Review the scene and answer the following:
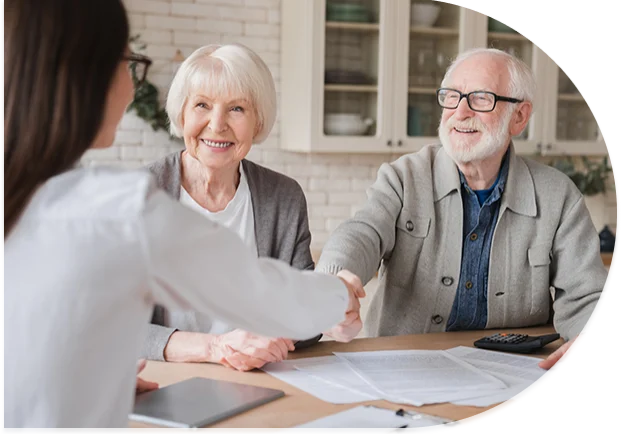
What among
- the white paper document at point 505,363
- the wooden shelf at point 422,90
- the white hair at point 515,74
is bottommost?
the white paper document at point 505,363

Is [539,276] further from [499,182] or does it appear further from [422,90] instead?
[422,90]

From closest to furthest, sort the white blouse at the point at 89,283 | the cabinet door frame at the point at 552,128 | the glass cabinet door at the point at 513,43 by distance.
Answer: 1. the white blouse at the point at 89,283
2. the glass cabinet door at the point at 513,43
3. the cabinet door frame at the point at 552,128

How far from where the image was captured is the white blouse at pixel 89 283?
0.76m

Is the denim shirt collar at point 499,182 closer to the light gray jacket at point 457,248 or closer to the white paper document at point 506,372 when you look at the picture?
the light gray jacket at point 457,248

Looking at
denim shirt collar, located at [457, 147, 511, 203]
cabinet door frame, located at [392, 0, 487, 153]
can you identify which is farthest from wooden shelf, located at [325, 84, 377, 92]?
denim shirt collar, located at [457, 147, 511, 203]

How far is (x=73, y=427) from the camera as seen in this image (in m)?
0.81

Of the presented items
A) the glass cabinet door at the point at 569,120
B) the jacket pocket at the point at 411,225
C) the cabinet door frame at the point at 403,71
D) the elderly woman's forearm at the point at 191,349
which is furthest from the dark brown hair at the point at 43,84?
the glass cabinet door at the point at 569,120

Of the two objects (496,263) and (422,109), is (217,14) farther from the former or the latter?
(496,263)

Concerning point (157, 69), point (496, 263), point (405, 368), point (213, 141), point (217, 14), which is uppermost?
point (217, 14)

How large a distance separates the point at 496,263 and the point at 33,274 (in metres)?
1.53

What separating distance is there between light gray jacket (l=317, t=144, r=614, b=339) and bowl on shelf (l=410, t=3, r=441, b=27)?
6.66 ft

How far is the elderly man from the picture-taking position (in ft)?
6.73

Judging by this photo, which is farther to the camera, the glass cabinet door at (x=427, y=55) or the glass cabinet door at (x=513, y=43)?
the glass cabinet door at (x=513, y=43)

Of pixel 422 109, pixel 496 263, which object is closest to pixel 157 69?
pixel 422 109
